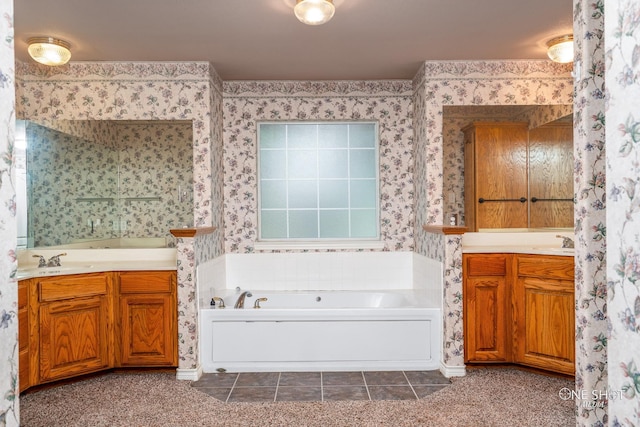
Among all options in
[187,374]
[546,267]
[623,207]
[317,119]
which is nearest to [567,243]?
[546,267]

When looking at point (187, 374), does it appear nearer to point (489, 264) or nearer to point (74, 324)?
point (74, 324)

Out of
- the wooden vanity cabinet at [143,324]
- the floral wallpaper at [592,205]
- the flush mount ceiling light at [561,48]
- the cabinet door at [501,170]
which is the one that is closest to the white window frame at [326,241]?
the cabinet door at [501,170]

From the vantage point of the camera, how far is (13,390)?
1.11 meters

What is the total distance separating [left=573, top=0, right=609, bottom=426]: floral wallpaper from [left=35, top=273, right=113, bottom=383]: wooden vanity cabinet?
2954 millimetres

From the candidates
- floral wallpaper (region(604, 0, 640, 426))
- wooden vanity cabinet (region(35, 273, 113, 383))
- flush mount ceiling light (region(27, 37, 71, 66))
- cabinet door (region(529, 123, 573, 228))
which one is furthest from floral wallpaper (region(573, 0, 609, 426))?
flush mount ceiling light (region(27, 37, 71, 66))

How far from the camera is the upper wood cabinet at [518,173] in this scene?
3709mm

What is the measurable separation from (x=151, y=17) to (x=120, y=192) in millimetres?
1506

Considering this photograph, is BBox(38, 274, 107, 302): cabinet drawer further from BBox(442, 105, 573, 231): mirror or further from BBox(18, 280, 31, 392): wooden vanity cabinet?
BBox(442, 105, 573, 231): mirror

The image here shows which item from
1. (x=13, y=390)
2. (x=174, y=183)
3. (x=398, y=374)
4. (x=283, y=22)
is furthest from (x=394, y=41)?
(x=13, y=390)

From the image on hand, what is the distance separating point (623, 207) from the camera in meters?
1.05

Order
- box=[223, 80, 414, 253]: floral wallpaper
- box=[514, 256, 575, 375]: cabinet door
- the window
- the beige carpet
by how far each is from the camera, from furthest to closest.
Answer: the window
box=[223, 80, 414, 253]: floral wallpaper
box=[514, 256, 575, 375]: cabinet door
the beige carpet

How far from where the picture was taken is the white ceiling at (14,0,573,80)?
2.71 meters

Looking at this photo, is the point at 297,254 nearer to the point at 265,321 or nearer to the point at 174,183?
the point at 265,321

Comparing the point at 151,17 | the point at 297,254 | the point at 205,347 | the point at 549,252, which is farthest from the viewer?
the point at 297,254
